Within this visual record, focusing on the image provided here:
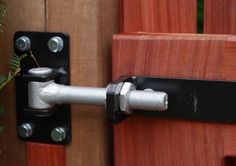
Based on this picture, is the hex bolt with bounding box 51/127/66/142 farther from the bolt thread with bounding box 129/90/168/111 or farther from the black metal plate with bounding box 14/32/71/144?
the bolt thread with bounding box 129/90/168/111

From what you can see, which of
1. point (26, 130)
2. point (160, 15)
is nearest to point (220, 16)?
point (160, 15)

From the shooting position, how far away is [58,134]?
1.01 metres

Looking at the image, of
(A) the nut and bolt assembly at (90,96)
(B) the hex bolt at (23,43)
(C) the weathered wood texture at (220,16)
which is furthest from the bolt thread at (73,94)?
(C) the weathered wood texture at (220,16)

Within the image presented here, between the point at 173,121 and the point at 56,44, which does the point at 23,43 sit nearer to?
the point at 56,44

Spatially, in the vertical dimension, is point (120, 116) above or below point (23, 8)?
below

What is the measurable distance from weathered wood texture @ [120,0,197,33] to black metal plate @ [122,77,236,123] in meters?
0.12

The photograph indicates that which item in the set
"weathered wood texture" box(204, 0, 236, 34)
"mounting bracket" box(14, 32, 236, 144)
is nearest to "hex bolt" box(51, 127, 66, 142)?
"mounting bracket" box(14, 32, 236, 144)

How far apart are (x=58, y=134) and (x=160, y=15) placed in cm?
30

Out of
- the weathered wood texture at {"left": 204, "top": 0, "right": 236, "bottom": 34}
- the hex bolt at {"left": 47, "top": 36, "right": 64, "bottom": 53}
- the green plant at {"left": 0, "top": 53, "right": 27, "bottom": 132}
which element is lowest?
the green plant at {"left": 0, "top": 53, "right": 27, "bottom": 132}

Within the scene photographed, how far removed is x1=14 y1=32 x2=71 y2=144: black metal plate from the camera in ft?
3.26

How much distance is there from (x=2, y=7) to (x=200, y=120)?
16.9 inches

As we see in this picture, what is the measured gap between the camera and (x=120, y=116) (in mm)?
919

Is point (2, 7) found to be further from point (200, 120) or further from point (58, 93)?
point (200, 120)

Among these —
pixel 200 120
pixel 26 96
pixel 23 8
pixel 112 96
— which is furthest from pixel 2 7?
pixel 200 120
